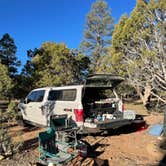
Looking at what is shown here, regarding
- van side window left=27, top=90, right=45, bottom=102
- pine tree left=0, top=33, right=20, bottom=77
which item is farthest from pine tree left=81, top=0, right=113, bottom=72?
van side window left=27, top=90, right=45, bottom=102

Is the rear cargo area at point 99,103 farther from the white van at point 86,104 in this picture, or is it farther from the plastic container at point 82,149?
the plastic container at point 82,149

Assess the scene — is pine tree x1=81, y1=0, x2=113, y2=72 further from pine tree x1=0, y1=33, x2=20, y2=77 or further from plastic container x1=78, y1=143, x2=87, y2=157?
plastic container x1=78, y1=143, x2=87, y2=157

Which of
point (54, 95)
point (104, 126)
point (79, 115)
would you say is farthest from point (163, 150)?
point (54, 95)

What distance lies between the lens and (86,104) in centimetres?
927

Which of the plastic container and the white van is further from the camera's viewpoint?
the white van

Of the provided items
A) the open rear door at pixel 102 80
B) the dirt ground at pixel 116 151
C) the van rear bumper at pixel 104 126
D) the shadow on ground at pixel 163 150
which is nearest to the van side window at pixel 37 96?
the dirt ground at pixel 116 151

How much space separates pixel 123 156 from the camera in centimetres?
706

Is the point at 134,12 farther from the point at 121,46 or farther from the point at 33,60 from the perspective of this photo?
the point at 33,60

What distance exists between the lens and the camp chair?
5.69m

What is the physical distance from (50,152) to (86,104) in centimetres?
323

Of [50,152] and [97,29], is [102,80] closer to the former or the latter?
[50,152]

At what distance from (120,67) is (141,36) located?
284cm

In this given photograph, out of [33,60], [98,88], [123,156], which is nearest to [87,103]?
[98,88]

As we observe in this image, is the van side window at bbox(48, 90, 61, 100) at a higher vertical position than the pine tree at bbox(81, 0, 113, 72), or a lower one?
lower
